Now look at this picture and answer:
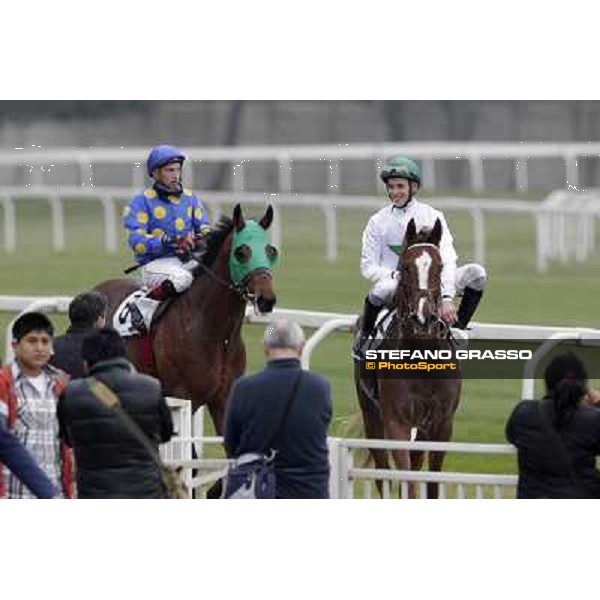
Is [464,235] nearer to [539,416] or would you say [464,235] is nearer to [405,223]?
[405,223]

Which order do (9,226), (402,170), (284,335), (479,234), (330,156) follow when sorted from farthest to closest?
(9,226)
(479,234)
(330,156)
(402,170)
(284,335)

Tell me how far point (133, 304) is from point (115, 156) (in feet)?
29.7

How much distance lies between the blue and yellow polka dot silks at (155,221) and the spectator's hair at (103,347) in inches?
104

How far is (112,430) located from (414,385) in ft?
8.49

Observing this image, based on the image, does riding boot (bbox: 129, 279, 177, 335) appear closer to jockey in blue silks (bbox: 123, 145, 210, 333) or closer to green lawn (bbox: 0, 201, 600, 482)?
jockey in blue silks (bbox: 123, 145, 210, 333)

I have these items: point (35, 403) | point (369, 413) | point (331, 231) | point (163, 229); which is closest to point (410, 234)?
Result: point (369, 413)

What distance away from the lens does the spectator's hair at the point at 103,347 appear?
895cm

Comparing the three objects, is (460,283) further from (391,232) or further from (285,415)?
(285,415)

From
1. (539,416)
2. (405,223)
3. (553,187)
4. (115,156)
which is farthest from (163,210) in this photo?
(553,187)

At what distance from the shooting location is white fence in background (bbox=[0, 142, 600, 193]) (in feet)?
60.0

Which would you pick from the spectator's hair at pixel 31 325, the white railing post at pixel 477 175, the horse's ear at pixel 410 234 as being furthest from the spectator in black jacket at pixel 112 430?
the white railing post at pixel 477 175

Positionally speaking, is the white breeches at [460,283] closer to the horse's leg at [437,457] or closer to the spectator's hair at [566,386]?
the horse's leg at [437,457]

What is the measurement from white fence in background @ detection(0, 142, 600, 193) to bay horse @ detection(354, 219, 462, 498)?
19.0 feet

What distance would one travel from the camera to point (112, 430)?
883cm
